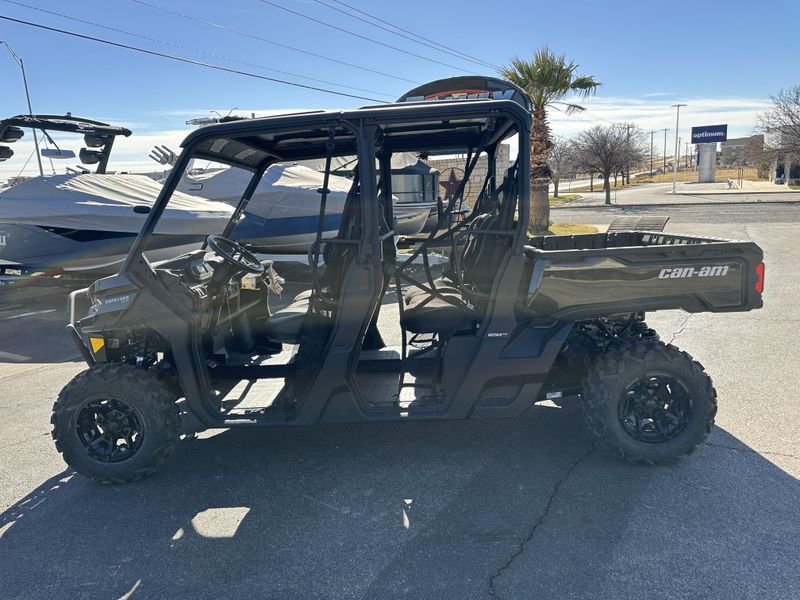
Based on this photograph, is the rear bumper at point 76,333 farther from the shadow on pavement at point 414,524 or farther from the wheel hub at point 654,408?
the wheel hub at point 654,408

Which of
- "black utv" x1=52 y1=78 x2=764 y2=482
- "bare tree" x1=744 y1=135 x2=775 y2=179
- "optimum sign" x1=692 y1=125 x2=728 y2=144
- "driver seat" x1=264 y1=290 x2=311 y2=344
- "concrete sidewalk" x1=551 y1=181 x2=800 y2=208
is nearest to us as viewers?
"black utv" x1=52 y1=78 x2=764 y2=482

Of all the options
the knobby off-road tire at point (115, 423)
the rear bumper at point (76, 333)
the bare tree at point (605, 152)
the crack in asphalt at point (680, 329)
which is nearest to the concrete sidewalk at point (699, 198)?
the bare tree at point (605, 152)

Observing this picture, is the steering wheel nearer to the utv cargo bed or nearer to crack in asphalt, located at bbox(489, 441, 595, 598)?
the utv cargo bed

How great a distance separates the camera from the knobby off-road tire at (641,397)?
12.1 feet

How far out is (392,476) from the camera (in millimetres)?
3775

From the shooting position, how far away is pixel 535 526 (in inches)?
125

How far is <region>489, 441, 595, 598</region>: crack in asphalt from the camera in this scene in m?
2.79

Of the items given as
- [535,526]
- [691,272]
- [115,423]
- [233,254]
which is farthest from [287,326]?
[691,272]

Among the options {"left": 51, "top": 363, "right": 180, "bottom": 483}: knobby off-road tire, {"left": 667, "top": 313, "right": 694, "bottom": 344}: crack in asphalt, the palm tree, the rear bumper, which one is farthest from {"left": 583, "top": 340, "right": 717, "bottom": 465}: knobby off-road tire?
the palm tree

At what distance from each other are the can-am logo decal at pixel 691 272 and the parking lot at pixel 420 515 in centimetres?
116

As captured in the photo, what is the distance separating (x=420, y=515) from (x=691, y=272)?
7.05 ft

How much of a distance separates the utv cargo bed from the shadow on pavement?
987 millimetres

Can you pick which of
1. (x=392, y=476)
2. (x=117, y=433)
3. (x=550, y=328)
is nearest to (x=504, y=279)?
(x=550, y=328)

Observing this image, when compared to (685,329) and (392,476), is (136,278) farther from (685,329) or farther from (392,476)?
(685,329)
